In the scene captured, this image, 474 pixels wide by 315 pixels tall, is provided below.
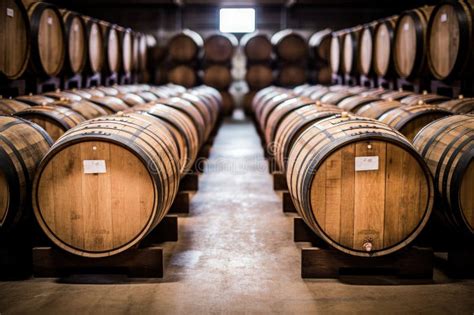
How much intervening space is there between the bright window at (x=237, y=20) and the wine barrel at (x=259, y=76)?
7.76 feet

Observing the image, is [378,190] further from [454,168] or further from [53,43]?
[53,43]

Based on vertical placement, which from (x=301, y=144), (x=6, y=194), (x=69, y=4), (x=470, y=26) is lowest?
(x=6, y=194)

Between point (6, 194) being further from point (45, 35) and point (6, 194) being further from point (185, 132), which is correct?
point (45, 35)

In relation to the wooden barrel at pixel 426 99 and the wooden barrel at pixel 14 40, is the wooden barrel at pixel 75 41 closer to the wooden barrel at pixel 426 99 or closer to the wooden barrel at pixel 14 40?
the wooden barrel at pixel 14 40

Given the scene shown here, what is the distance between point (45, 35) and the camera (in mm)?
6699

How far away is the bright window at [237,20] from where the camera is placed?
629 inches

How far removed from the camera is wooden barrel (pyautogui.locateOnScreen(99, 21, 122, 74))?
947 cm

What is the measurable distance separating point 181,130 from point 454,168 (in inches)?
102

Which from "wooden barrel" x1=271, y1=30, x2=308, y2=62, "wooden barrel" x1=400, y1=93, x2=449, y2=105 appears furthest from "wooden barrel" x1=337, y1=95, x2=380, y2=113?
"wooden barrel" x1=271, y1=30, x2=308, y2=62

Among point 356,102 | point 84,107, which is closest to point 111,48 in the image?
point 84,107

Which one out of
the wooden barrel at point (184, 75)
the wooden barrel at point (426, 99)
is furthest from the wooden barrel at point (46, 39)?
the wooden barrel at point (184, 75)

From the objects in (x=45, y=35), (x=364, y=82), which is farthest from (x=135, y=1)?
(x=45, y=35)

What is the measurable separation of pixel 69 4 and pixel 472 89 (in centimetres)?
1041

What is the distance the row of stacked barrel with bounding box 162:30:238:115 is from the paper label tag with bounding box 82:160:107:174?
10.2 meters
